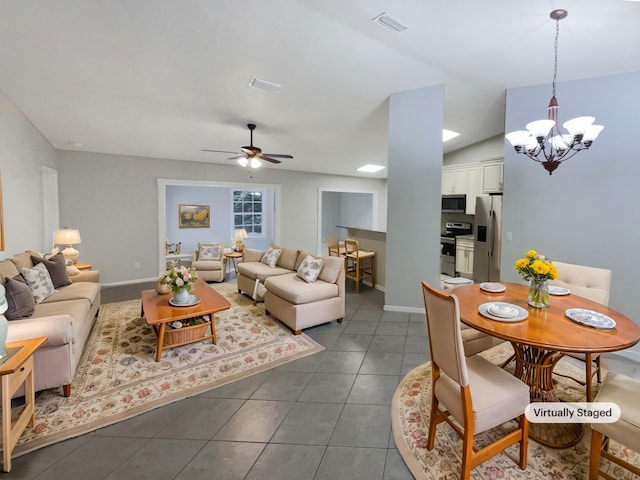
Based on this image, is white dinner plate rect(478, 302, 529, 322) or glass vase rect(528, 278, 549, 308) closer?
white dinner plate rect(478, 302, 529, 322)

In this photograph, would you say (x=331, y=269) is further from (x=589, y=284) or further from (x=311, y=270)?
(x=589, y=284)

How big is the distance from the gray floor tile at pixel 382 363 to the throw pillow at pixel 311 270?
1217 millimetres

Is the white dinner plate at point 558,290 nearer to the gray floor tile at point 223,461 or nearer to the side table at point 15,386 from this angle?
the gray floor tile at point 223,461

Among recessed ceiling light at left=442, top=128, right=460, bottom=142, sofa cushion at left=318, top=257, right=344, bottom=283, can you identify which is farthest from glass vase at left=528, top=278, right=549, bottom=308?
recessed ceiling light at left=442, top=128, right=460, bottom=142

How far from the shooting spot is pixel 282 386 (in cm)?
256

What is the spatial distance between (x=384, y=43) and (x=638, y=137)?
2684 mm

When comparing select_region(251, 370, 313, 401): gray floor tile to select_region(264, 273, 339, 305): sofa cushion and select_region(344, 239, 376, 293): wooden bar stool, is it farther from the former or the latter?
select_region(344, 239, 376, 293): wooden bar stool

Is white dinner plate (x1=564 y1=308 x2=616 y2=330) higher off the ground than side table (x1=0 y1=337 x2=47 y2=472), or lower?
higher

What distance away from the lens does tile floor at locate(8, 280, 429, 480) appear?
1.73 meters

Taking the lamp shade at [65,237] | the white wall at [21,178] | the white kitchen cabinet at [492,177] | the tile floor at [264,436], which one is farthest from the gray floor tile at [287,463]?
the white kitchen cabinet at [492,177]

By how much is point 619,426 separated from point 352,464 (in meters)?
1.33

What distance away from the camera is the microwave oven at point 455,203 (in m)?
6.33

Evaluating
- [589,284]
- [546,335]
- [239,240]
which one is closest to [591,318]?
[546,335]

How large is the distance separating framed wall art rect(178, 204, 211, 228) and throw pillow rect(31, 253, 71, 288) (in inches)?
166
